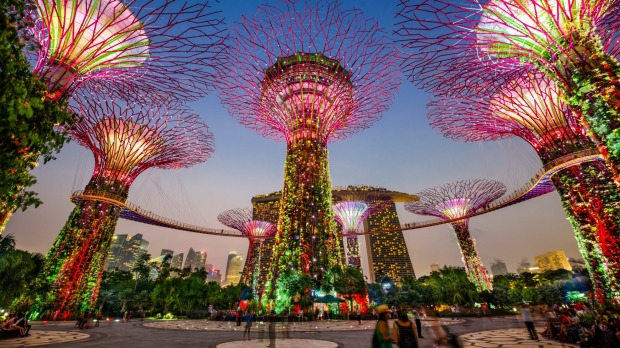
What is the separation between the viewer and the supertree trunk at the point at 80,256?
18.5 m

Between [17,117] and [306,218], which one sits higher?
[306,218]

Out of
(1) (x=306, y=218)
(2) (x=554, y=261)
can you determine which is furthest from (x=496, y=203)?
(2) (x=554, y=261)

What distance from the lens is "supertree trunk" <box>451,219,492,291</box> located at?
3325 cm

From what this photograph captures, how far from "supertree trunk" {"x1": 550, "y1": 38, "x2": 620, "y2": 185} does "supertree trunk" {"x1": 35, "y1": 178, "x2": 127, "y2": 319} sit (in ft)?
85.5

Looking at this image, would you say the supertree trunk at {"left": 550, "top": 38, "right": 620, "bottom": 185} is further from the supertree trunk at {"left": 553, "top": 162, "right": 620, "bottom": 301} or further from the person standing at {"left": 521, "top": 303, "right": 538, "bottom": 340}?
the supertree trunk at {"left": 553, "top": 162, "right": 620, "bottom": 301}

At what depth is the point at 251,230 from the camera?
40.7 meters

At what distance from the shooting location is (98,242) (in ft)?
68.5

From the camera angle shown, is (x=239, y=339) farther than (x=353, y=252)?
No

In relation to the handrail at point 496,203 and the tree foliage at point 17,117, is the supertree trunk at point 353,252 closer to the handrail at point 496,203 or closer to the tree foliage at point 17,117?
the handrail at point 496,203

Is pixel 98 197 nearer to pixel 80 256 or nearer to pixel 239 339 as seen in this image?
pixel 80 256

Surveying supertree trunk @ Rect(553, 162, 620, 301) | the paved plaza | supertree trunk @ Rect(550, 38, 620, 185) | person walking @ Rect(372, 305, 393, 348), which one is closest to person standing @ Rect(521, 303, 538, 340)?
the paved plaza

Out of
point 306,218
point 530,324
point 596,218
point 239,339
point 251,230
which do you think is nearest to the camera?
point 530,324

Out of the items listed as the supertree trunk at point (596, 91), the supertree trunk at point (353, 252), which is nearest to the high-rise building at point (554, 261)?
the supertree trunk at point (353, 252)

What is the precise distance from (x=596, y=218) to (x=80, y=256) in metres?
30.6
